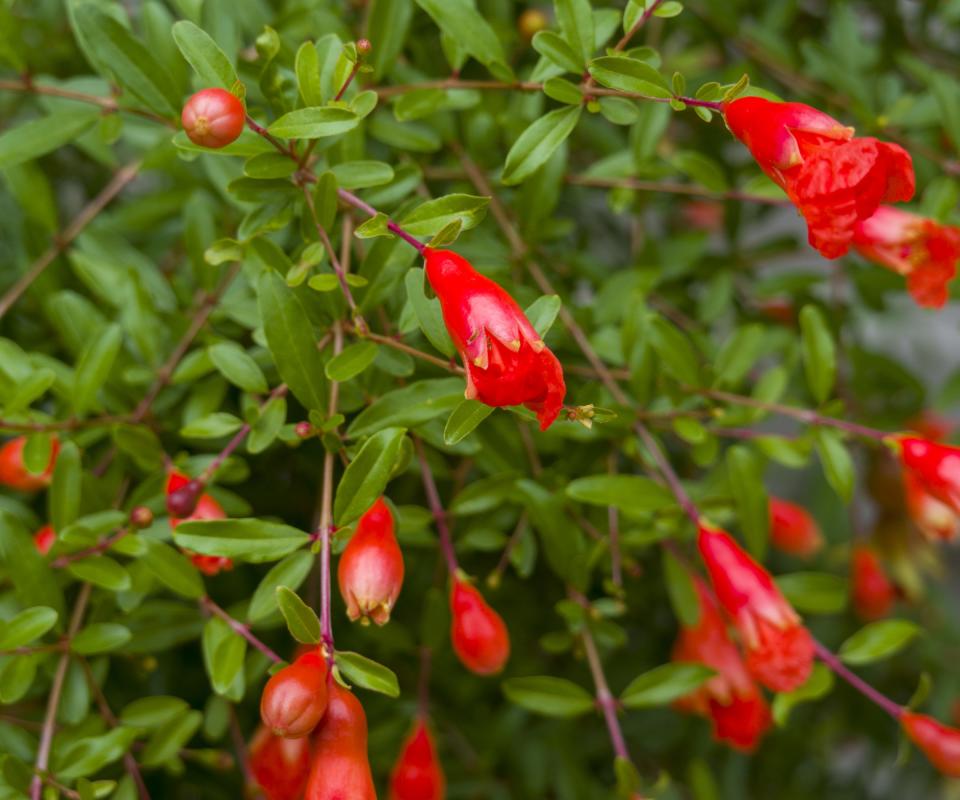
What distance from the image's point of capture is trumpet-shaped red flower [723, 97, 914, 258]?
423mm

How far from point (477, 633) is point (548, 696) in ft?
0.37

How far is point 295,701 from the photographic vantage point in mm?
403

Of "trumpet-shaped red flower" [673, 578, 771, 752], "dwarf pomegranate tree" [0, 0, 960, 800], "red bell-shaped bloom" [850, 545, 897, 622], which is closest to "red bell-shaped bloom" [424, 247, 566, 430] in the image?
"dwarf pomegranate tree" [0, 0, 960, 800]

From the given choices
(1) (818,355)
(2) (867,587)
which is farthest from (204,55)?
(2) (867,587)

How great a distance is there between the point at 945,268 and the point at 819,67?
0.24 metres

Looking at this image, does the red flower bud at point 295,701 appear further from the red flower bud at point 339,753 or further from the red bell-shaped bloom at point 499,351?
the red bell-shaped bloom at point 499,351

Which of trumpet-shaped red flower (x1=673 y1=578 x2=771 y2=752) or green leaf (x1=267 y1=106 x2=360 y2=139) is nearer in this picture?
green leaf (x1=267 y1=106 x2=360 y2=139)

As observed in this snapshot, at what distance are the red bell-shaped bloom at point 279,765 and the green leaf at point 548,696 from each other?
5.5 inches

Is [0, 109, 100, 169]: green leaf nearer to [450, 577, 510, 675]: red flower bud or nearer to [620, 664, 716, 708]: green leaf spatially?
[450, 577, 510, 675]: red flower bud

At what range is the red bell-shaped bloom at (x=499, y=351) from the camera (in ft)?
1.30

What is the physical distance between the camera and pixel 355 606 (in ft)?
1.47

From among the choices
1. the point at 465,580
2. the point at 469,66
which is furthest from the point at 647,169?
the point at 465,580

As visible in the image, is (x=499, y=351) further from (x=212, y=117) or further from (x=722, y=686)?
(x=722, y=686)

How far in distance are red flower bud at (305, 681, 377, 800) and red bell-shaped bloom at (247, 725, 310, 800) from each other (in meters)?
0.06
